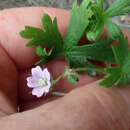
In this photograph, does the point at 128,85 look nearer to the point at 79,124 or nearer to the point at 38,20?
the point at 79,124

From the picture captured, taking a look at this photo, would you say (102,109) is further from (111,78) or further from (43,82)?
(43,82)

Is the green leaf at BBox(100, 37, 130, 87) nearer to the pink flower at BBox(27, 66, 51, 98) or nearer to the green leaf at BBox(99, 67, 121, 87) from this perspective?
the green leaf at BBox(99, 67, 121, 87)

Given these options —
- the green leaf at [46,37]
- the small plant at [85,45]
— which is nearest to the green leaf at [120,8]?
the small plant at [85,45]

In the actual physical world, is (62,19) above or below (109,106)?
above

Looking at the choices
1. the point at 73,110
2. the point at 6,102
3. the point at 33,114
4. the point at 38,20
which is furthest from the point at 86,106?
the point at 38,20

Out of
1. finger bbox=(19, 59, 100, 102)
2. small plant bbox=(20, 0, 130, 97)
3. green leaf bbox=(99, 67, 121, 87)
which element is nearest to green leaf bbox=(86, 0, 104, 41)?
small plant bbox=(20, 0, 130, 97)

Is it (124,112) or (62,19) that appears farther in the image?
(62,19)

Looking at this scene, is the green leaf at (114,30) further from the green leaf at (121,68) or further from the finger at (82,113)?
the finger at (82,113)
